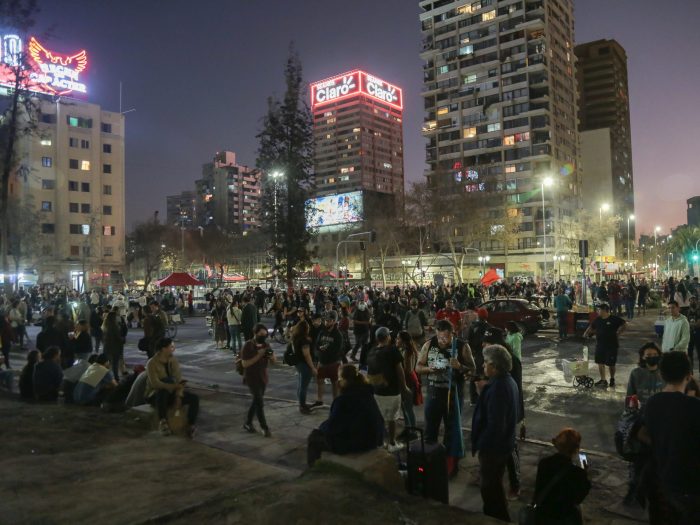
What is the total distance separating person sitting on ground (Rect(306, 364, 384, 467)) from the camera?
5.13 meters

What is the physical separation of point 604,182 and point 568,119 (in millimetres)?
34813

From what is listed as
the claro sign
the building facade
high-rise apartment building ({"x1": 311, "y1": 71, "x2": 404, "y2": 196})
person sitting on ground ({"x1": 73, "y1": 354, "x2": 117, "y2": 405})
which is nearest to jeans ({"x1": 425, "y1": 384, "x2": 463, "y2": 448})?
person sitting on ground ({"x1": 73, "y1": 354, "x2": 117, "y2": 405})

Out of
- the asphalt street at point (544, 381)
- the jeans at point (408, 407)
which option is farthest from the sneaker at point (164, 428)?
the jeans at point (408, 407)

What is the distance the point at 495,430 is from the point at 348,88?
143634 millimetres

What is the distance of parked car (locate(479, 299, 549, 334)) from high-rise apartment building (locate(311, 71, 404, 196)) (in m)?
139

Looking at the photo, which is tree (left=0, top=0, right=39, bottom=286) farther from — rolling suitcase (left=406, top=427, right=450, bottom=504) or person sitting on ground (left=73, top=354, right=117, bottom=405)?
rolling suitcase (left=406, top=427, right=450, bottom=504)

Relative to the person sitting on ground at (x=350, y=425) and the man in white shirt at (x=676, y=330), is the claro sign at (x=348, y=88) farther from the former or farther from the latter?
the person sitting on ground at (x=350, y=425)

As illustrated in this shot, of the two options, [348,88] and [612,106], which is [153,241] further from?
[612,106]

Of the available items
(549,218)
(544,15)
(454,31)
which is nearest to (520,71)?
(544,15)

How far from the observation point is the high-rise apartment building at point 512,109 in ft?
271

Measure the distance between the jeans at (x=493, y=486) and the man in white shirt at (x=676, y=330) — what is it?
5917 mm

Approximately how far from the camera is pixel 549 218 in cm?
8100

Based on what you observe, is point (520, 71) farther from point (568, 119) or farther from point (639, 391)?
point (639, 391)

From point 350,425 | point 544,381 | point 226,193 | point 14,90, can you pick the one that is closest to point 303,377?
point 350,425
